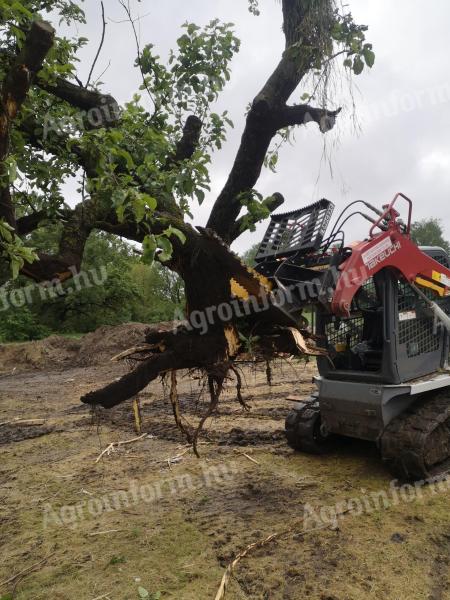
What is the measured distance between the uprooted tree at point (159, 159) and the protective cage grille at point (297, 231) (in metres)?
0.24

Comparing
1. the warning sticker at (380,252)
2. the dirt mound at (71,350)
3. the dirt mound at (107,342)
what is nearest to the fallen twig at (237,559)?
the warning sticker at (380,252)

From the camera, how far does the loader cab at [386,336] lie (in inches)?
177

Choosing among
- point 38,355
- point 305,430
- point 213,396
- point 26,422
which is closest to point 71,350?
point 38,355

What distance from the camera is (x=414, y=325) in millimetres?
4785

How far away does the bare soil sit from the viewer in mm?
3273

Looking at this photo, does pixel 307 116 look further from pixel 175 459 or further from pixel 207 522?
pixel 175 459

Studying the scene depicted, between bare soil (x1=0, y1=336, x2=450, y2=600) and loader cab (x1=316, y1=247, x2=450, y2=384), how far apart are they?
881 mm

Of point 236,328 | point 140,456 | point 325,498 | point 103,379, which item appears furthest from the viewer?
point 103,379

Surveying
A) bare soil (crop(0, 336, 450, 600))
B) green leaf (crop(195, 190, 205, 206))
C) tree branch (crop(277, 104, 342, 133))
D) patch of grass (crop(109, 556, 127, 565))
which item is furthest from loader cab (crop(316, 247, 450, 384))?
patch of grass (crop(109, 556, 127, 565))

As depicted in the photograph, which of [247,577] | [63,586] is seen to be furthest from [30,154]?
[247,577]

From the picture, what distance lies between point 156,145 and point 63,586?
133 inches

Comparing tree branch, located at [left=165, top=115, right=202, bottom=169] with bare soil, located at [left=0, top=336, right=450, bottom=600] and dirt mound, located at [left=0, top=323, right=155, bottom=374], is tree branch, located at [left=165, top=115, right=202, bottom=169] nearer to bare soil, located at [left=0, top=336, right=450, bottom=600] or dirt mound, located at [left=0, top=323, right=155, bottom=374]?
bare soil, located at [left=0, top=336, right=450, bottom=600]

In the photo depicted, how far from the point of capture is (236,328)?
137 inches

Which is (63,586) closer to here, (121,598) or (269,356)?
(121,598)
